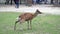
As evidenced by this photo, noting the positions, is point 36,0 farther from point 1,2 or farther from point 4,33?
point 4,33

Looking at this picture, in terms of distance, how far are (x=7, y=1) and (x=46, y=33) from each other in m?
25.8

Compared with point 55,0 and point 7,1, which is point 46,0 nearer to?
point 55,0

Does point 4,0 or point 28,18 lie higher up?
point 28,18

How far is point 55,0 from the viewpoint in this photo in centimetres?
3556

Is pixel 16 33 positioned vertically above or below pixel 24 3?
above

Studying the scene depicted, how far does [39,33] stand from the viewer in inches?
382

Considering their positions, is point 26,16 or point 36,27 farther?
point 36,27

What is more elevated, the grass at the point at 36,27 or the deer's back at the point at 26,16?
the deer's back at the point at 26,16

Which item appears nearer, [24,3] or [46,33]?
[46,33]

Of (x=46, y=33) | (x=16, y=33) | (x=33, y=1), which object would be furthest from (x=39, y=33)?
(x=33, y=1)

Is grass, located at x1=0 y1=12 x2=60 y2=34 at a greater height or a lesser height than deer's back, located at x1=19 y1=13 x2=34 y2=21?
lesser

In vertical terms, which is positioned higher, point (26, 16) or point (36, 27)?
point (26, 16)

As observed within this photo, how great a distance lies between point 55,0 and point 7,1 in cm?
732

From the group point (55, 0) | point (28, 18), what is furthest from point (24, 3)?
point (28, 18)
